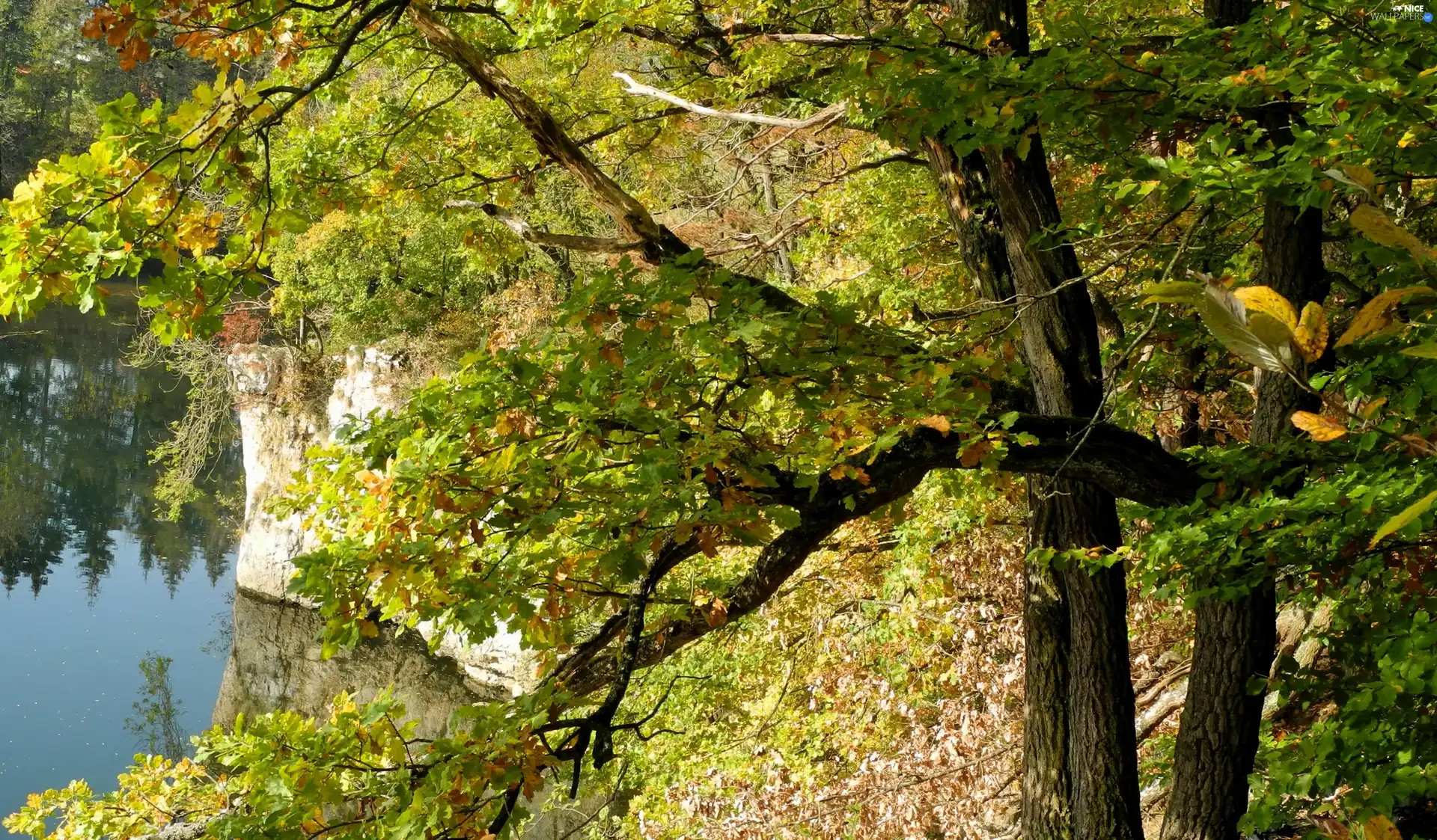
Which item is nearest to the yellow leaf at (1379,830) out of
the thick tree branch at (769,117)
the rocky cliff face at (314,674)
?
the thick tree branch at (769,117)

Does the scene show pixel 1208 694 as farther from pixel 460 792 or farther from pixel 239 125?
pixel 239 125

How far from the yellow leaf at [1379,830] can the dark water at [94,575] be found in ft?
43.3

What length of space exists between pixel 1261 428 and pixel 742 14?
4095 millimetres

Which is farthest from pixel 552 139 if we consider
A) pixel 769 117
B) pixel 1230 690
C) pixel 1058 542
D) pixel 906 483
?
pixel 1230 690

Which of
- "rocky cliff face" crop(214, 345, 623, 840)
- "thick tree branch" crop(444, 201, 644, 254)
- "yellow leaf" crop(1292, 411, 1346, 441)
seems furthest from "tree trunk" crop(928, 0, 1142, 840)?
"rocky cliff face" crop(214, 345, 623, 840)

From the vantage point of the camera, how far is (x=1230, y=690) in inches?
141

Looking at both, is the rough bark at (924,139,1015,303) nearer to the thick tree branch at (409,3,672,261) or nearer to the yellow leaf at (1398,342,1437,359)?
the thick tree branch at (409,3,672,261)

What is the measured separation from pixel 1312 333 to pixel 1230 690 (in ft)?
11.0

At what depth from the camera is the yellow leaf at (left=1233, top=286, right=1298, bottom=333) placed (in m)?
0.59

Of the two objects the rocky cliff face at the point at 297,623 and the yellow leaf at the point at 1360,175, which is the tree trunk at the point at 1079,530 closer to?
the yellow leaf at the point at 1360,175

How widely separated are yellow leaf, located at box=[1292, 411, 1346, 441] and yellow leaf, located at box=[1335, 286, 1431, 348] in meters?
0.05

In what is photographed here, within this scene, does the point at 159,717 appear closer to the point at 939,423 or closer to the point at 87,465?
the point at 87,465

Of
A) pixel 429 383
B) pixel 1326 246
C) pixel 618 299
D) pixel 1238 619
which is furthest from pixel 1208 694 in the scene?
pixel 1326 246

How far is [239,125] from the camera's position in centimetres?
252
